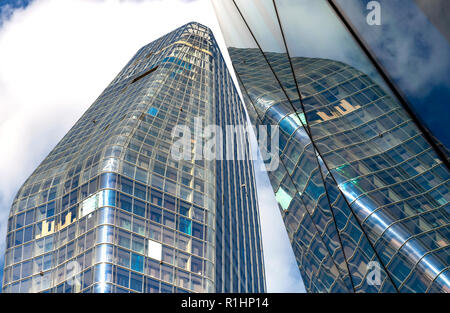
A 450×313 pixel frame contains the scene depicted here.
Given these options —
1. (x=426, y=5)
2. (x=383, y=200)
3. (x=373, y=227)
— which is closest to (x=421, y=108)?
(x=426, y=5)

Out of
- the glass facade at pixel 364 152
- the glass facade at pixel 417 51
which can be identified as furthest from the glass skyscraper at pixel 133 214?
the glass facade at pixel 417 51

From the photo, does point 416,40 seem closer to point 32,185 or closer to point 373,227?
point 373,227

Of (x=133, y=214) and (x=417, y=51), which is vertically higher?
(x=133, y=214)

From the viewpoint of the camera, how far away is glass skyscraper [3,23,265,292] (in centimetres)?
4969

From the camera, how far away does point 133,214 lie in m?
53.5

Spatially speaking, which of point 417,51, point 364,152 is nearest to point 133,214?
point 364,152

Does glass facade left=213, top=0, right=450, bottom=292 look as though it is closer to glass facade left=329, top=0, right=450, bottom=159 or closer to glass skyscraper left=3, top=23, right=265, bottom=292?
glass facade left=329, top=0, right=450, bottom=159

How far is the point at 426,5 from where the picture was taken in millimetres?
4656

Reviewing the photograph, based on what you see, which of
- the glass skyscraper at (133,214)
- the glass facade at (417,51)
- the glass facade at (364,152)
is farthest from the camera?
the glass skyscraper at (133,214)

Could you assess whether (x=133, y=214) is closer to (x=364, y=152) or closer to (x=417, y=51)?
(x=364, y=152)

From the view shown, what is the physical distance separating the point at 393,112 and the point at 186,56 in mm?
88445

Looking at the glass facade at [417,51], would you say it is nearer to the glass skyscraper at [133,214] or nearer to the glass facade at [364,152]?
the glass facade at [364,152]

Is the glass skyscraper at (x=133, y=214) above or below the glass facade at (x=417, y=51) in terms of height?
above

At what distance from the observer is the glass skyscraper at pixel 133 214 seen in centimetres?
4969
